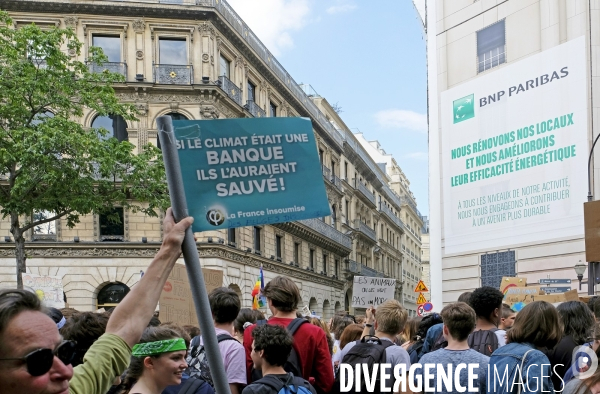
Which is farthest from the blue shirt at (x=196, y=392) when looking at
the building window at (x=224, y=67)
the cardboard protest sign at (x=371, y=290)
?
the building window at (x=224, y=67)

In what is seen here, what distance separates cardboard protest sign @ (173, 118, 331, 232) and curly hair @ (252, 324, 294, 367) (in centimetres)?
149

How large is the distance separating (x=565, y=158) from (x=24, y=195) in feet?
45.8

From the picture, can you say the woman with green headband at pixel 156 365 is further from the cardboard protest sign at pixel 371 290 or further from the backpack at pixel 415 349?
the cardboard protest sign at pixel 371 290

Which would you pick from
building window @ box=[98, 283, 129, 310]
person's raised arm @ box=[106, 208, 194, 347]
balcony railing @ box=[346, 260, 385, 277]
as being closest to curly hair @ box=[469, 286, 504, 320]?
person's raised arm @ box=[106, 208, 194, 347]

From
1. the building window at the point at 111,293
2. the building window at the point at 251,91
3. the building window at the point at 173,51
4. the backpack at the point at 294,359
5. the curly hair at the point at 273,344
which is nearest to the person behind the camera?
the curly hair at the point at 273,344

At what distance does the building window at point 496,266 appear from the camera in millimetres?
22344

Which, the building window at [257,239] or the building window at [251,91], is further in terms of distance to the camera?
the building window at [251,91]

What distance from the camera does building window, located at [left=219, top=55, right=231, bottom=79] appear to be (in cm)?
3172

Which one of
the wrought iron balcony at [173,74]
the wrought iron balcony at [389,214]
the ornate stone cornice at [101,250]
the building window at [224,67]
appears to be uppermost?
the building window at [224,67]

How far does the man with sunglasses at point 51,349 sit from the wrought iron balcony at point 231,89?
1137 inches

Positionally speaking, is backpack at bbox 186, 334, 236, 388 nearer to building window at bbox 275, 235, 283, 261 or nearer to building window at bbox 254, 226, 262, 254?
building window at bbox 254, 226, 262, 254

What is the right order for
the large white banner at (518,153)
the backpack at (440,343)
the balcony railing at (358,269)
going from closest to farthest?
the backpack at (440,343) → the large white banner at (518,153) → the balcony railing at (358,269)

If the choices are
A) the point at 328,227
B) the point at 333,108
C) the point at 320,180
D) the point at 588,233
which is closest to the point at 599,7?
the point at 588,233

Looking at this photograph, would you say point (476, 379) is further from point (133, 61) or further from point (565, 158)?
point (133, 61)
